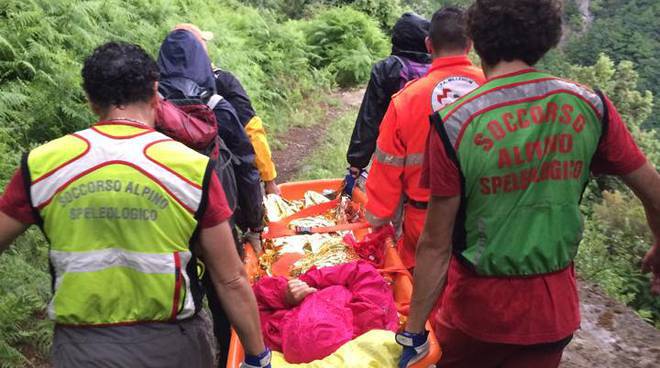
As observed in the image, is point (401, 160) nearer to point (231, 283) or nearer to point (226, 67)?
point (231, 283)

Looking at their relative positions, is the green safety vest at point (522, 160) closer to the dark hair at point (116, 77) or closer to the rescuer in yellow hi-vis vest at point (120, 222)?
the rescuer in yellow hi-vis vest at point (120, 222)

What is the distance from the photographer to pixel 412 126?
3.10 metres

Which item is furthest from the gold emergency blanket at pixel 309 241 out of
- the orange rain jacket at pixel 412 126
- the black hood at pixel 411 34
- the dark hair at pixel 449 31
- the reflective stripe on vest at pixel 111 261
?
the reflective stripe on vest at pixel 111 261

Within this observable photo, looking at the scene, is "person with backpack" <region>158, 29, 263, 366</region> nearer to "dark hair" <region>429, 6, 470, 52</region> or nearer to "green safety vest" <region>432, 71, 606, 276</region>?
"dark hair" <region>429, 6, 470, 52</region>

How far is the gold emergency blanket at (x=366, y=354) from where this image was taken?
2.40 m

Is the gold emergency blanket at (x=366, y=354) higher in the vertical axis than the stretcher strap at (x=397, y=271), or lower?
higher

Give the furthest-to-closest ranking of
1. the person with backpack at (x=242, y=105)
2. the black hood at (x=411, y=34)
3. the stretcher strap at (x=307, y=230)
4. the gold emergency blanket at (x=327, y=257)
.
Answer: the stretcher strap at (x=307, y=230) < the black hood at (x=411, y=34) < the person with backpack at (x=242, y=105) < the gold emergency blanket at (x=327, y=257)

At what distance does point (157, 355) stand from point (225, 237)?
445 millimetres

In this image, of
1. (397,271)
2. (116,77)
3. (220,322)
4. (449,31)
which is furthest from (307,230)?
(116,77)

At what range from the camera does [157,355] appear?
196cm

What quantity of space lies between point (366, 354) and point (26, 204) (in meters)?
1.39

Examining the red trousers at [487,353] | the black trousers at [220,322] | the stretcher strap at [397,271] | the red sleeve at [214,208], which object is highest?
the red sleeve at [214,208]

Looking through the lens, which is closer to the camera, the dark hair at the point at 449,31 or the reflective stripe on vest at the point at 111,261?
the reflective stripe on vest at the point at 111,261

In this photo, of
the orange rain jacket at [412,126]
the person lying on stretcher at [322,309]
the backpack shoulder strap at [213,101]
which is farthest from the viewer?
the backpack shoulder strap at [213,101]
